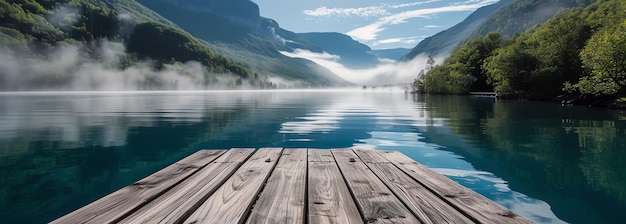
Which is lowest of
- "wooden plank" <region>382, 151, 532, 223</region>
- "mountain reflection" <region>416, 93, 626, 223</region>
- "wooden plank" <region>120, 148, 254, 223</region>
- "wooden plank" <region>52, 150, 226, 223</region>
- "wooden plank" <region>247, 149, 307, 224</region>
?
"mountain reflection" <region>416, 93, 626, 223</region>

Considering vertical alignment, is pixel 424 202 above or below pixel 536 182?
above

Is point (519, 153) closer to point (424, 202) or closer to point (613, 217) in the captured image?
point (613, 217)

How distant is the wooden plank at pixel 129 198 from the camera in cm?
312

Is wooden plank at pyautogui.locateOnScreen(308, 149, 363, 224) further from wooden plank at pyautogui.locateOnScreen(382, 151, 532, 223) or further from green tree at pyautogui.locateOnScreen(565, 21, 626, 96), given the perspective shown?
green tree at pyautogui.locateOnScreen(565, 21, 626, 96)

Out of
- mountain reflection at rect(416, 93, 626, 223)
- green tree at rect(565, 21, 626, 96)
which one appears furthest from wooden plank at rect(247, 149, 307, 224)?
green tree at rect(565, 21, 626, 96)

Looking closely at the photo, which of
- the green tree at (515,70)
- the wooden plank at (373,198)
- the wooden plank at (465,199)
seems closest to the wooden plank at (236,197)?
the wooden plank at (373,198)

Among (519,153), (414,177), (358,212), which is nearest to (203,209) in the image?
(358,212)

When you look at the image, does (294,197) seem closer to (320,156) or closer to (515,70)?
(320,156)

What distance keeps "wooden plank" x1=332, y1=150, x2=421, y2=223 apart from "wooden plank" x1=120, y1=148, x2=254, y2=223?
154 cm

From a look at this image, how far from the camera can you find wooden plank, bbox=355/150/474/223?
3207 millimetres

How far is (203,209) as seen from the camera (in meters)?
3.41

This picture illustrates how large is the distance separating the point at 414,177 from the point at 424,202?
112cm

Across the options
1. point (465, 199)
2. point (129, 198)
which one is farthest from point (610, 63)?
point (129, 198)

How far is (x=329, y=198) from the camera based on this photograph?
12.3 ft
